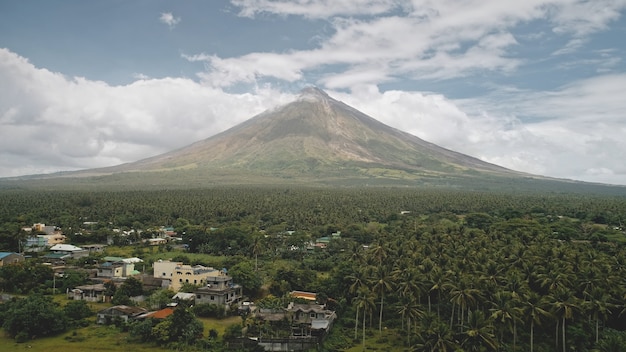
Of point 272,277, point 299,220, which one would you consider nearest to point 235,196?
point 299,220

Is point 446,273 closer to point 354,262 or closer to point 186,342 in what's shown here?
point 354,262

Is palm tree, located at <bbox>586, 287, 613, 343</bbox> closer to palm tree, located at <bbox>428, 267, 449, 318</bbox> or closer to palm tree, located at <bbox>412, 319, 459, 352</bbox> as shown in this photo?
palm tree, located at <bbox>428, 267, 449, 318</bbox>

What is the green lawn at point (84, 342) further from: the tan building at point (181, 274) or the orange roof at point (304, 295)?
the tan building at point (181, 274)

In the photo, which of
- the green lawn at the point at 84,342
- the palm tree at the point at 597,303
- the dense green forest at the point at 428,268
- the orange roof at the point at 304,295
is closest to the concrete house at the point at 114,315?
the green lawn at the point at 84,342

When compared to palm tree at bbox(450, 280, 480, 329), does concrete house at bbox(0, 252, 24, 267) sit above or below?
below

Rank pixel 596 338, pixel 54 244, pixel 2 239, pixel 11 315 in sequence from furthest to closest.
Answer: pixel 54 244 → pixel 2 239 → pixel 11 315 → pixel 596 338

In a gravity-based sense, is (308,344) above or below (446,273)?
below

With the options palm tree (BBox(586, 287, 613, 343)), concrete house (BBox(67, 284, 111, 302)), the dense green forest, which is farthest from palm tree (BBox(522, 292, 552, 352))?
concrete house (BBox(67, 284, 111, 302))
